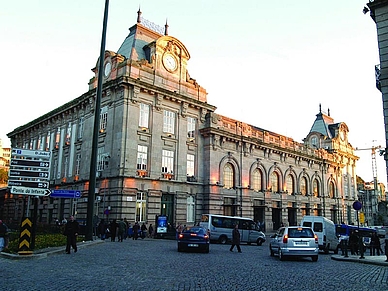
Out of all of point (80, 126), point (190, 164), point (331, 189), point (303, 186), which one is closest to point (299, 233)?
point (190, 164)

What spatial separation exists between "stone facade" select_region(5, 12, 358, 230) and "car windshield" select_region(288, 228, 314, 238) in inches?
674

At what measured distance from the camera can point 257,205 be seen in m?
44.1

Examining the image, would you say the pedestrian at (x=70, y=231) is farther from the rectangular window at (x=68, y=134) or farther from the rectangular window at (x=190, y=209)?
the rectangular window at (x=68, y=134)

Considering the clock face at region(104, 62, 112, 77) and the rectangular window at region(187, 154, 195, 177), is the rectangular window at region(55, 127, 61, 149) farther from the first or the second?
the rectangular window at region(187, 154, 195, 177)

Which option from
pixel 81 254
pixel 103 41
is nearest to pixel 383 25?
pixel 103 41

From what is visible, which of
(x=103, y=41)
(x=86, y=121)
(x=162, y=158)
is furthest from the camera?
(x=86, y=121)

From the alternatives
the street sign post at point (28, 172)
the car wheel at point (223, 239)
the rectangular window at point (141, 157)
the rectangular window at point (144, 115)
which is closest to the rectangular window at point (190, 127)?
the rectangular window at point (144, 115)

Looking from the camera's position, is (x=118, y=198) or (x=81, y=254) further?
(x=118, y=198)

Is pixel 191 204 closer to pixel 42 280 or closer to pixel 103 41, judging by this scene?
pixel 103 41

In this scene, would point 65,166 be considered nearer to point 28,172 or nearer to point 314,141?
point 28,172

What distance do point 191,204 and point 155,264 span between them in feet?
76.8

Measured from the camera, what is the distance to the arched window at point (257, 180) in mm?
44709

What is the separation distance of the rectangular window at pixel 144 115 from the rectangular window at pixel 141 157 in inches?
84.8

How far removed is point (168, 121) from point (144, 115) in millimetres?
2942
